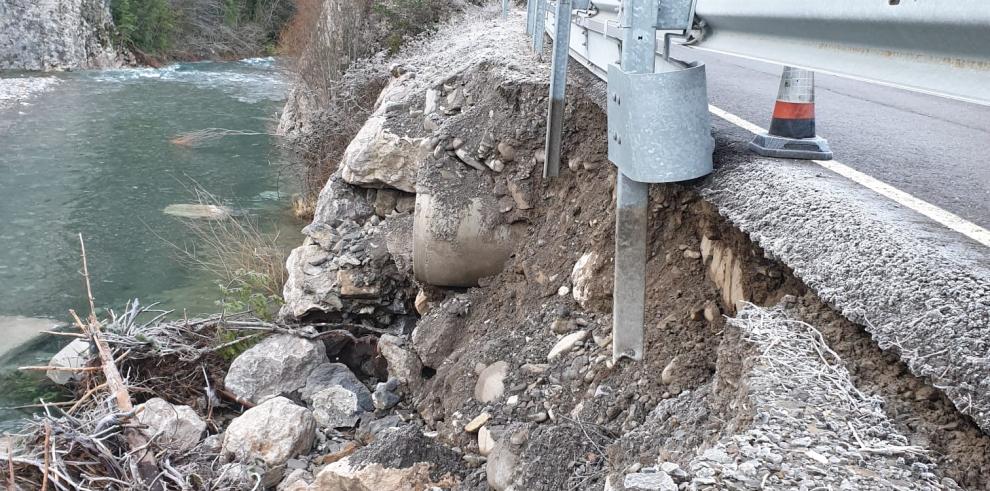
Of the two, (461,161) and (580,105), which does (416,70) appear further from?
(580,105)

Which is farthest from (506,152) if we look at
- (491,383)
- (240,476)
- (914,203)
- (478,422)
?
(914,203)

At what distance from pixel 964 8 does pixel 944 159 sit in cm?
279

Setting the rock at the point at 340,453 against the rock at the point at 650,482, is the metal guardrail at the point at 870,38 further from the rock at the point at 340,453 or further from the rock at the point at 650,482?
the rock at the point at 340,453

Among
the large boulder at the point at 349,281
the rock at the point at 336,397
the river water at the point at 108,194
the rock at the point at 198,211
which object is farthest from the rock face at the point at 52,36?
the rock at the point at 336,397

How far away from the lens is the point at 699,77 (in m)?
2.75

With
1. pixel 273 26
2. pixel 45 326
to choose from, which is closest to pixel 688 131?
pixel 45 326

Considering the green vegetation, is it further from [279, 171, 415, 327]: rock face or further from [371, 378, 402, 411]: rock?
[371, 378, 402, 411]: rock

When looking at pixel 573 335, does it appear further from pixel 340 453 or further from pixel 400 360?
pixel 400 360

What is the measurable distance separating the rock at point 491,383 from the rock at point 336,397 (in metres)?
1.58

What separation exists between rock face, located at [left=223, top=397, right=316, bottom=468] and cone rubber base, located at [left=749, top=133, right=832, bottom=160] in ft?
11.4

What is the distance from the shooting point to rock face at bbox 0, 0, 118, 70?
28078 millimetres

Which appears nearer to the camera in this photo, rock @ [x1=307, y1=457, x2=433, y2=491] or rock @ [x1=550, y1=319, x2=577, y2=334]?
rock @ [x1=307, y1=457, x2=433, y2=491]

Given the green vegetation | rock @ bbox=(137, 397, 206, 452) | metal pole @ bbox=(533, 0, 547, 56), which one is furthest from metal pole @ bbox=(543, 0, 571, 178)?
the green vegetation

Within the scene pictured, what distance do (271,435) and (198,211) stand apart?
854cm
